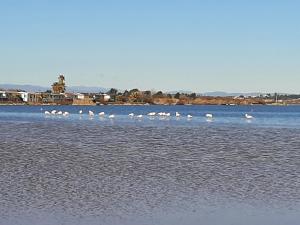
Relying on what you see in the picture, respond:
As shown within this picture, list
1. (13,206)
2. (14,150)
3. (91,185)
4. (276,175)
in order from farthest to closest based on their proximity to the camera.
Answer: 1. (14,150)
2. (276,175)
3. (91,185)
4. (13,206)

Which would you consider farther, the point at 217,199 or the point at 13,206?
the point at 217,199

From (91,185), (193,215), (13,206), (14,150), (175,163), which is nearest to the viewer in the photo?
(193,215)

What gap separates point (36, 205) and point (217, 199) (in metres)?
5.14

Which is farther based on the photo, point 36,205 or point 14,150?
point 14,150

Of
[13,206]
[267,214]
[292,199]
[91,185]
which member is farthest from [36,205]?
[292,199]

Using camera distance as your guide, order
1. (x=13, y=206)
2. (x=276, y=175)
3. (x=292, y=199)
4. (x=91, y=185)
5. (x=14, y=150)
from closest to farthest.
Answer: (x=13, y=206), (x=292, y=199), (x=91, y=185), (x=276, y=175), (x=14, y=150)

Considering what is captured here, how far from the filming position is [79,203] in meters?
17.2

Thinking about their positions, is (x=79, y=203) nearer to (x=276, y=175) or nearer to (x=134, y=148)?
(x=276, y=175)

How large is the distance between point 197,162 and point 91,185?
8.52m

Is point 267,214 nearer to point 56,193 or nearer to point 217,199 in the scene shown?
point 217,199

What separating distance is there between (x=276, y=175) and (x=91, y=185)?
7.13 metres

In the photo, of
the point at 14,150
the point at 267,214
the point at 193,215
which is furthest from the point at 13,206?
the point at 14,150

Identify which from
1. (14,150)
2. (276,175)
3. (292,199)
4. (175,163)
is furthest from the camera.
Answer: (14,150)

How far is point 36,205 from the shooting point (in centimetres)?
1681
